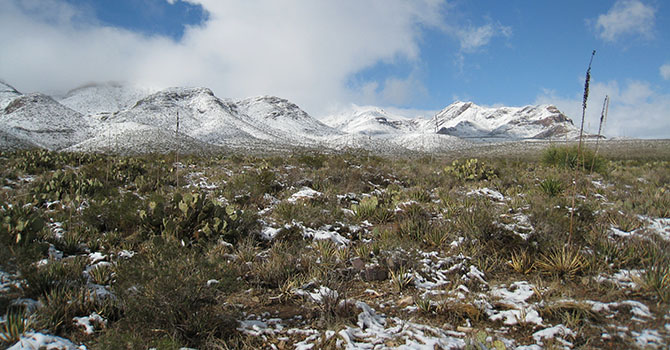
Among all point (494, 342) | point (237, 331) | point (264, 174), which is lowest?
point (237, 331)

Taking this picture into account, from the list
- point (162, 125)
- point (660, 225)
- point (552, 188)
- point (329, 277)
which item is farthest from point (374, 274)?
point (162, 125)

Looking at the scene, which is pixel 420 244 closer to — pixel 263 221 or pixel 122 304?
pixel 263 221

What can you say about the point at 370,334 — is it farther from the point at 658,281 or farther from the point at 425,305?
the point at 658,281

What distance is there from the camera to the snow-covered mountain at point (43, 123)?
46.4 m

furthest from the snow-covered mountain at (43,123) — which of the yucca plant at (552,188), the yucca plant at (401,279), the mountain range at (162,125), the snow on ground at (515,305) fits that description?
the snow on ground at (515,305)

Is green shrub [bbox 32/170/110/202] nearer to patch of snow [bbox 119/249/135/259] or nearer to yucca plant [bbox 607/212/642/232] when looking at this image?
patch of snow [bbox 119/249/135/259]

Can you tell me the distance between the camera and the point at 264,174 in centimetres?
941

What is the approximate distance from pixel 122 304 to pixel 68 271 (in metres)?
1.07

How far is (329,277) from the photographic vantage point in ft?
12.9

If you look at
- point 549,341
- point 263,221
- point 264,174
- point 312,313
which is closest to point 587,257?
point 549,341

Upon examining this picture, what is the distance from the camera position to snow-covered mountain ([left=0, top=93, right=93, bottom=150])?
46375 mm

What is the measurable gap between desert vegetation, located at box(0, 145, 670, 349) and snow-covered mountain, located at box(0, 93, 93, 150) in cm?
5295

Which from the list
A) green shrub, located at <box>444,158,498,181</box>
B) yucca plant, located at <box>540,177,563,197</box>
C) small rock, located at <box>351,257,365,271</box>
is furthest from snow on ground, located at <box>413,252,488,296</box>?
green shrub, located at <box>444,158,498,181</box>

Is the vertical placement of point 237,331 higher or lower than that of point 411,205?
lower
